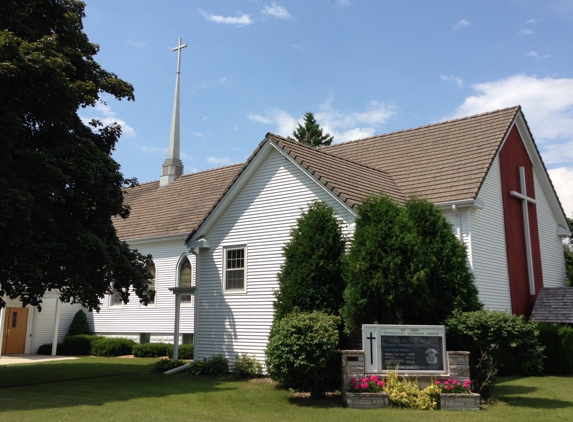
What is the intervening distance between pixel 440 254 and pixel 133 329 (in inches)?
717

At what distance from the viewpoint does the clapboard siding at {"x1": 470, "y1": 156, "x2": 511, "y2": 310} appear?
59.3 ft

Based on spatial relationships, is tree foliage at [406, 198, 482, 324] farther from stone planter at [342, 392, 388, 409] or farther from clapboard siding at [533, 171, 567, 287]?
clapboard siding at [533, 171, 567, 287]

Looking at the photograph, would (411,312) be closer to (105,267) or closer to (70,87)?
(105,267)

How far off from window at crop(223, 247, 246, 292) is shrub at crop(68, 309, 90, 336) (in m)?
14.2

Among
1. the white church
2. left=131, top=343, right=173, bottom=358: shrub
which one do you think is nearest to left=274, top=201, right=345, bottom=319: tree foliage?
the white church

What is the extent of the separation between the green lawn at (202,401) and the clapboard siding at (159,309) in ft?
27.7


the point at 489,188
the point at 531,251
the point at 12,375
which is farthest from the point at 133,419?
the point at 531,251

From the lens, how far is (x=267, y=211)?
18250mm

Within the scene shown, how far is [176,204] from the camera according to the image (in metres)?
29.6

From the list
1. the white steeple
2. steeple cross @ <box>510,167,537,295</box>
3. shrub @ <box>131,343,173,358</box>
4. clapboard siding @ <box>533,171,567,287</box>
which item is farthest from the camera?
the white steeple

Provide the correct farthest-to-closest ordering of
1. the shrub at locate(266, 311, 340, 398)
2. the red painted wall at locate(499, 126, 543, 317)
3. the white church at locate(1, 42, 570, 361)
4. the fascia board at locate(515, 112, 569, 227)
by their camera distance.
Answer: the fascia board at locate(515, 112, 569, 227) < the red painted wall at locate(499, 126, 543, 317) < the white church at locate(1, 42, 570, 361) < the shrub at locate(266, 311, 340, 398)

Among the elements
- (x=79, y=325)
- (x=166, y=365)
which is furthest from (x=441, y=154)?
(x=79, y=325)

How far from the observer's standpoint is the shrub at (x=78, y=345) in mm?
28078

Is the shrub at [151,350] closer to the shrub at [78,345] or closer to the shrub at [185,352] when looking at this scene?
the shrub at [185,352]
